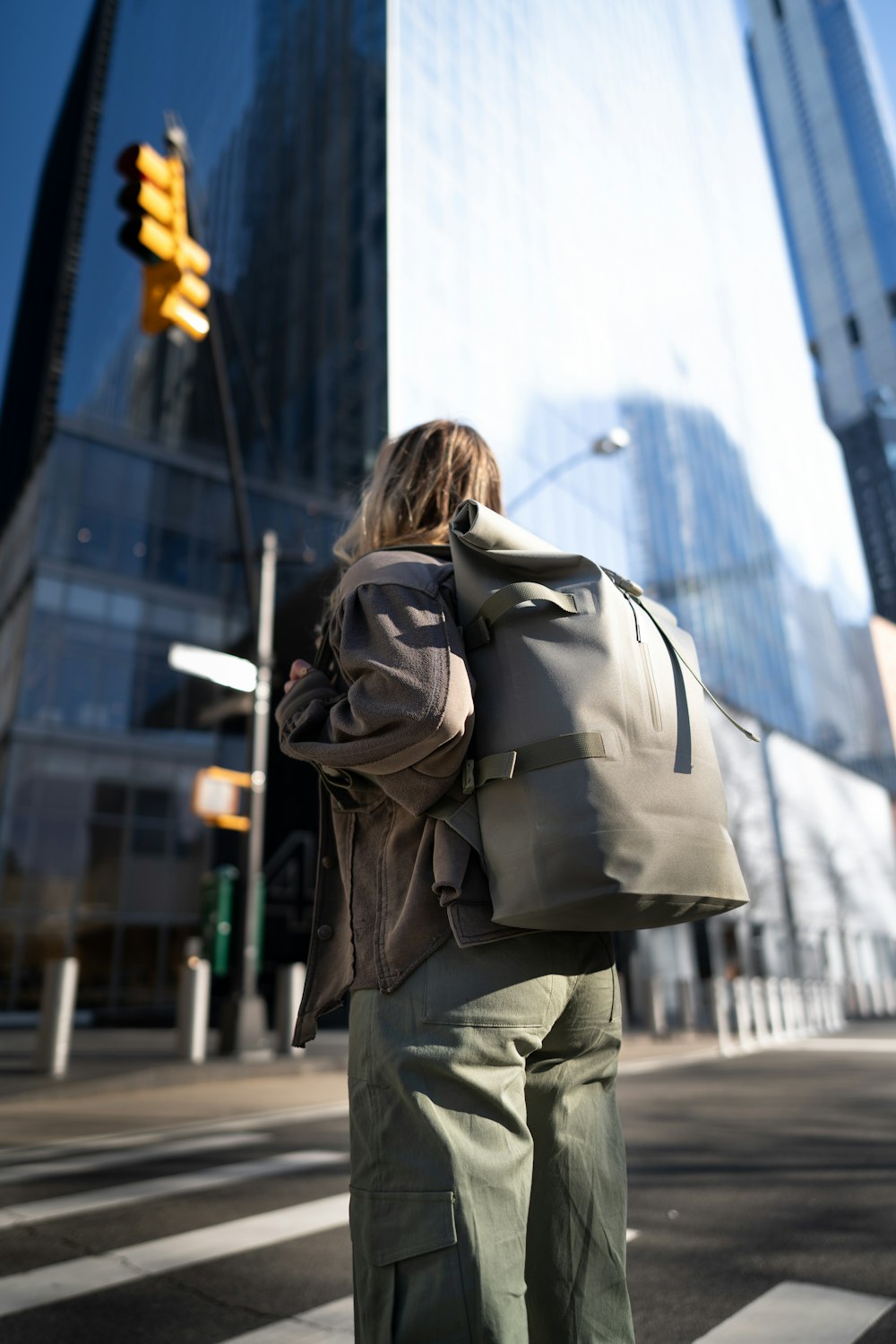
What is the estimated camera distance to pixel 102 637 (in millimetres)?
22375

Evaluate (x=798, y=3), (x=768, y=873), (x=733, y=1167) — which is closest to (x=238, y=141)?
(x=768, y=873)

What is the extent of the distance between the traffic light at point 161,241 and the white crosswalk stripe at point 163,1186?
5.35 metres

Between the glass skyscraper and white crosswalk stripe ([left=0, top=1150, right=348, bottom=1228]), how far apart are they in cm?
Result: 920

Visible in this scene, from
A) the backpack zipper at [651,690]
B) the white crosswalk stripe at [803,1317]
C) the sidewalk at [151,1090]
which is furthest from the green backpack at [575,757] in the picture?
the sidewalk at [151,1090]

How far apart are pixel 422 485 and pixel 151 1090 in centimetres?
885

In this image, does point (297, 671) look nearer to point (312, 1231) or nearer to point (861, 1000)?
point (312, 1231)

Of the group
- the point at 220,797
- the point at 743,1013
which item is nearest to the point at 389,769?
the point at 220,797

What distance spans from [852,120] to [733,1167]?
Answer: 167241 millimetres

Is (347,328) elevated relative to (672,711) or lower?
elevated

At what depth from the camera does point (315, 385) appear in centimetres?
2402

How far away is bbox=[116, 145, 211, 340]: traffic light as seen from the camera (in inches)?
247

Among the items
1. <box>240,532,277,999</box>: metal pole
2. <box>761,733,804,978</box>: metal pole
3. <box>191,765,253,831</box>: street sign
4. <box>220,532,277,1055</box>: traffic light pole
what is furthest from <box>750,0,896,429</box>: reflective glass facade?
<box>191,765,253,831</box>: street sign

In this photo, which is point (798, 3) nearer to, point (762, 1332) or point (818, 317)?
point (818, 317)

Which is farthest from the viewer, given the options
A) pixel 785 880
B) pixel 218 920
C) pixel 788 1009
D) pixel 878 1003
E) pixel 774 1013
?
pixel 785 880
